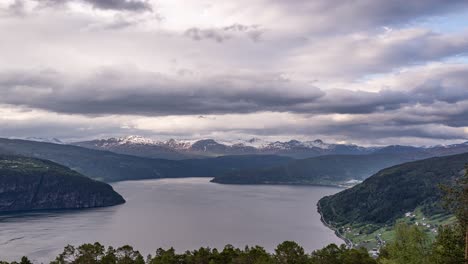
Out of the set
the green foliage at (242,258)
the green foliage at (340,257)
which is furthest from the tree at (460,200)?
the green foliage at (242,258)

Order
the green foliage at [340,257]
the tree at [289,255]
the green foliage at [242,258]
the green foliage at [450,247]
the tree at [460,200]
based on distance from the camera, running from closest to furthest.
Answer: the tree at [460,200] < the green foliage at [450,247] < the green foliage at [340,257] < the green foliage at [242,258] < the tree at [289,255]

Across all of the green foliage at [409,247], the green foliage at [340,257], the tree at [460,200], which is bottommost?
the green foliage at [340,257]

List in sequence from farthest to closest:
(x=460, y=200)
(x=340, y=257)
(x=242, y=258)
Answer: (x=340, y=257)
(x=242, y=258)
(x=460, y=200)

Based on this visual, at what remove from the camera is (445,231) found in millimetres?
65812

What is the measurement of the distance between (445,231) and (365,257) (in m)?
57.3

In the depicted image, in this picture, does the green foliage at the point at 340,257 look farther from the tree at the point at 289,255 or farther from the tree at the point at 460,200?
the tree at the point at 460,200

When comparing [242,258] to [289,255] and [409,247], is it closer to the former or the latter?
[289,255]

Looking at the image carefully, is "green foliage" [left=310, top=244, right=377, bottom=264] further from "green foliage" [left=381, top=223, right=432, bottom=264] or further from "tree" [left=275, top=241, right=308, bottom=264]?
"green foliage" [left=381, top=223, right=432, bottom=264]

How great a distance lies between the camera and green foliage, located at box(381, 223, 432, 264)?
68.6 m

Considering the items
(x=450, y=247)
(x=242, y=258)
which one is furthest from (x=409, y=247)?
(x=242, y=258)

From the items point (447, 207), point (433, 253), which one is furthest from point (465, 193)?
point (433, 253)

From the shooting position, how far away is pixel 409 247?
69.8 metres

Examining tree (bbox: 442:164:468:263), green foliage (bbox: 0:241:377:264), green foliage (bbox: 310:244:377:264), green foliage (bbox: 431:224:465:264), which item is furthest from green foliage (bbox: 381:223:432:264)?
green foliage (bbox: 0:241:377:264)

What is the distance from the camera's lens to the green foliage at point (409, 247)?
68625 millimetres
